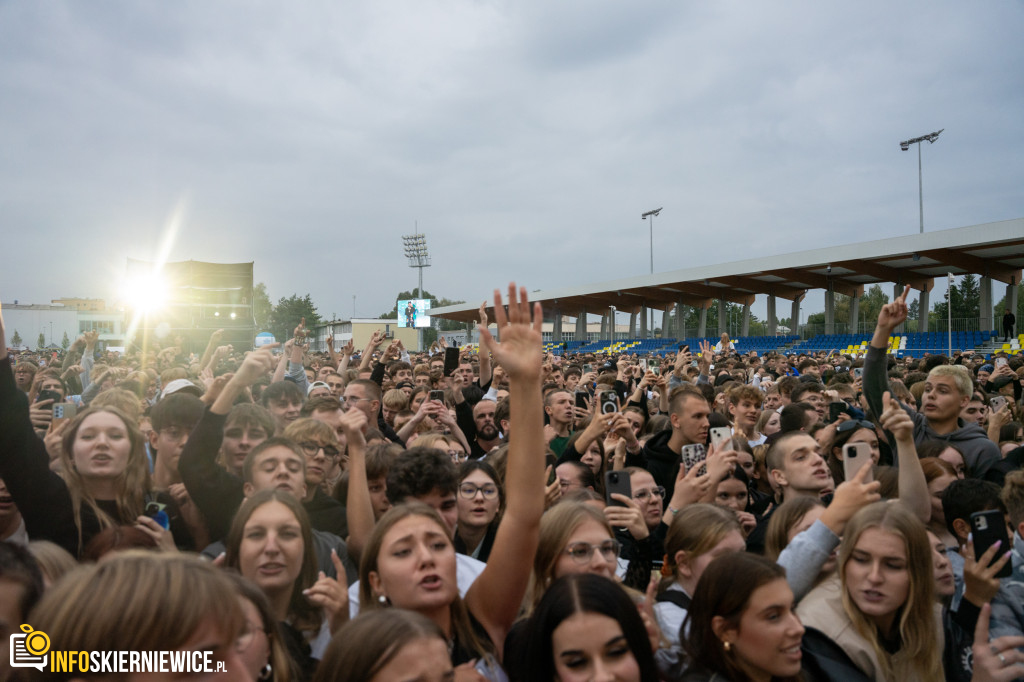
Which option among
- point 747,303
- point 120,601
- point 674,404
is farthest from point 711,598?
point 747,303

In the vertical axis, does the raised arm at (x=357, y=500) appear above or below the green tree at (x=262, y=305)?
below

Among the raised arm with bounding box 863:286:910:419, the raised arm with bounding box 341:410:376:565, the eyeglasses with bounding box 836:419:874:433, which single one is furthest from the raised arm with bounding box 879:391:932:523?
the raised arm with bounding box 341:410:376:565

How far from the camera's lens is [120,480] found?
367 cm

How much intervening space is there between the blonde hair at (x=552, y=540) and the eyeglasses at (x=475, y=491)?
3.34ft

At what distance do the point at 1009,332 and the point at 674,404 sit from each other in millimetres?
29768

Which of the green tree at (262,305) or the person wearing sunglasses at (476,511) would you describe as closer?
the person wearing sunglasses at (476,511)

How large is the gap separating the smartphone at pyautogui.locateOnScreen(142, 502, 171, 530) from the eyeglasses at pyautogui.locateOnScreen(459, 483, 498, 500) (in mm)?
1691

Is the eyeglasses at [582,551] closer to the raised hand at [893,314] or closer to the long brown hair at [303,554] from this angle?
the long brown hair at [303,554]

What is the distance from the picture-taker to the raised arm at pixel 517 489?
2.52 meters

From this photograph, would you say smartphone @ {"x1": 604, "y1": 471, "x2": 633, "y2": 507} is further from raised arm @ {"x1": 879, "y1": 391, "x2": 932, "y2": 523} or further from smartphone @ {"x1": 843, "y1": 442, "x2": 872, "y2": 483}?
raised arm @ {"x1": 879, "y1": 391, "x2": 932, "y2": 523}

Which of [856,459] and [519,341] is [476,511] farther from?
[856,459]

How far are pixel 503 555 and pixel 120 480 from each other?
→ 243cm

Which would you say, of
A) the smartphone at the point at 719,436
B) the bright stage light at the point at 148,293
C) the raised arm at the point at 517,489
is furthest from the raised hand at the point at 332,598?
the bright stage light at the point at 148,293

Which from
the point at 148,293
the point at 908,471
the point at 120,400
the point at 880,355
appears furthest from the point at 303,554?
the point at 148,293
